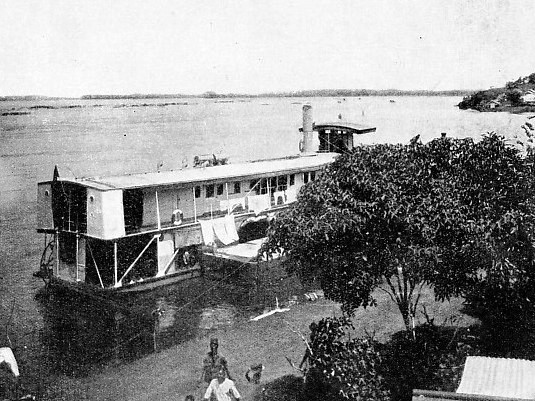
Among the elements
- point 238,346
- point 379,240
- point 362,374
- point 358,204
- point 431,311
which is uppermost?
point 358,204

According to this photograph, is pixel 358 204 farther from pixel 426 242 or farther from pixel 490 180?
pixel 490 180

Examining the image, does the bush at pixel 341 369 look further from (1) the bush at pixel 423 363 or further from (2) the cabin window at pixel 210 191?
(2) the cabin window at pixel 210 191

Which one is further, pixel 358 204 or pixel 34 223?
pixel 34 223

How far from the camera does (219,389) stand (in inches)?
500

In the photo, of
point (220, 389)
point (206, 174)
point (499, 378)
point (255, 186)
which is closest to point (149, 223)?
point (206, 174)

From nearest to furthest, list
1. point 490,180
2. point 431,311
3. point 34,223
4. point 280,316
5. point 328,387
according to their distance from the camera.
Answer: point 490,180 → point 328,387 → point 431,311 → point 280,316 → point 34,223

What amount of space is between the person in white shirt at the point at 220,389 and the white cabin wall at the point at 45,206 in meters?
15.0

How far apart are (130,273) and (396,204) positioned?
17.1 meters

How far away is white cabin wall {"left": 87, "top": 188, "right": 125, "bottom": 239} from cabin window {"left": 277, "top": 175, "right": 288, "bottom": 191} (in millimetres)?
11249

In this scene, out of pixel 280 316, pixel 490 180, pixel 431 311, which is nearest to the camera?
pixel 490 180

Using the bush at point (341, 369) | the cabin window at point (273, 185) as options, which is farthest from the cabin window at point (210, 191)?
the bush at point (341, 369)

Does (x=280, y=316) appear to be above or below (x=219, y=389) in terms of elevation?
below

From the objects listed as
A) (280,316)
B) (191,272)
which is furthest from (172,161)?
(280,316)

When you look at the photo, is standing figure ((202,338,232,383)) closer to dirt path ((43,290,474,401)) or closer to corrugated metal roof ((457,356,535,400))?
dirt path ((43,290,474,401))
